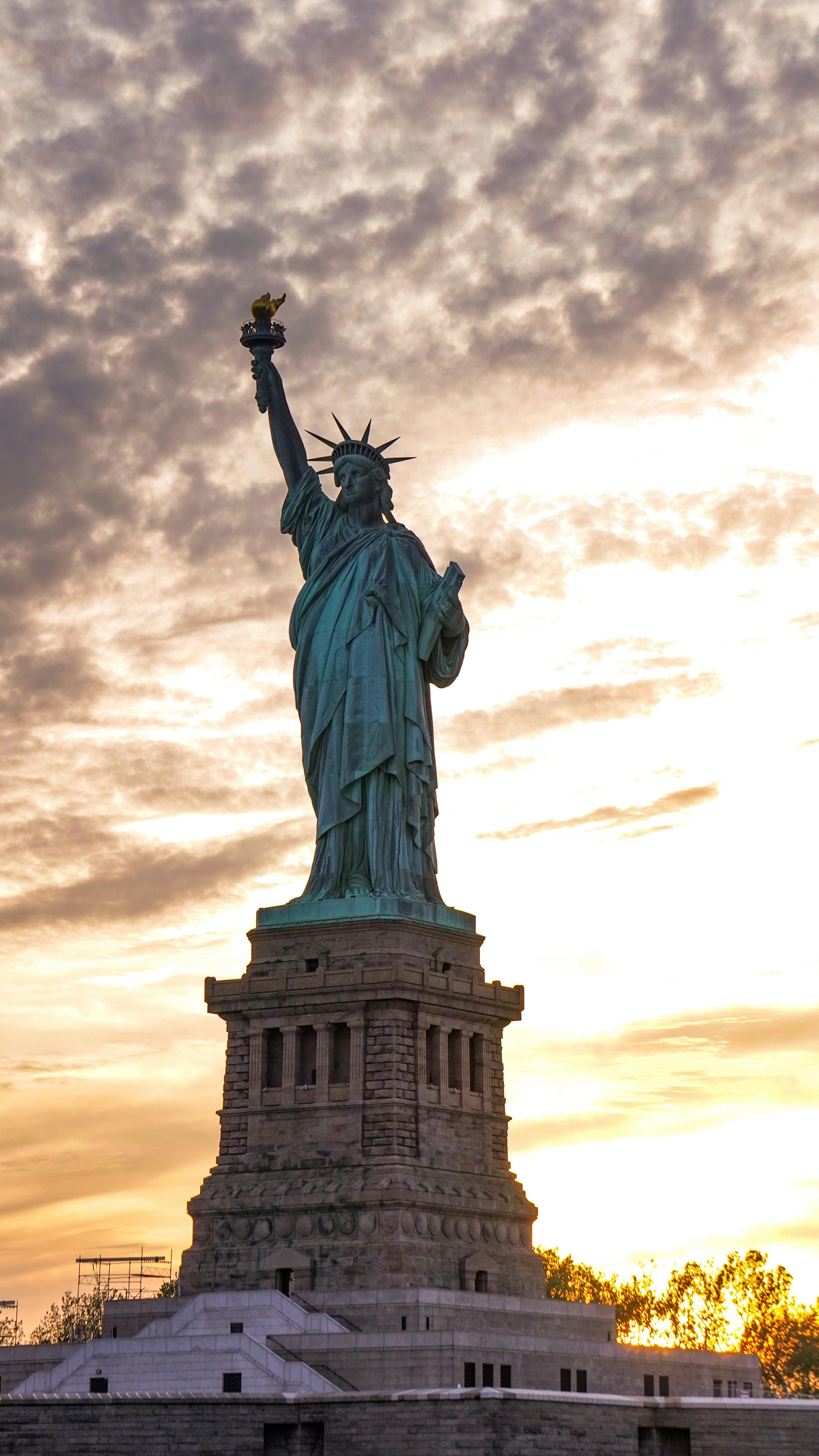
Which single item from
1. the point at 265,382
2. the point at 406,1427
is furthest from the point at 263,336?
the point at 406,1427

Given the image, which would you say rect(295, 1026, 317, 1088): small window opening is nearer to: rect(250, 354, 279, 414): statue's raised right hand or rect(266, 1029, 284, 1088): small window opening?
rect(266, 1029, 284, 1088): small window opening

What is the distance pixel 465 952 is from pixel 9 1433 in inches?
604

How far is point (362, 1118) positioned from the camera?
5194cm

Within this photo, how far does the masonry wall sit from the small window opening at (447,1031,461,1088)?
984cm

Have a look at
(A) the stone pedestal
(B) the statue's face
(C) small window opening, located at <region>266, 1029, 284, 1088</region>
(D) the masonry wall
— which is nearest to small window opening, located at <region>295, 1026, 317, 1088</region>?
(A) the stone pedestal

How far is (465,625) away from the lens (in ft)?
190

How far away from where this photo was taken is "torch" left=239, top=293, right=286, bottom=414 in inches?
2361

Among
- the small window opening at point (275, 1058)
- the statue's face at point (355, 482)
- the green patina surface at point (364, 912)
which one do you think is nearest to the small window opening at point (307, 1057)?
the small window opening at point (275, 1058)

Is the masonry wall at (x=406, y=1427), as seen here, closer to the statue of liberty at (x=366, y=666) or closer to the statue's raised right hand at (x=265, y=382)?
the statue of liberty at (x=366, y=666)

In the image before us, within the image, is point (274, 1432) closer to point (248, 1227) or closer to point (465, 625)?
point (248, 1227)

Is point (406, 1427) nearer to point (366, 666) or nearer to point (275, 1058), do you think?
point (275, 1058)

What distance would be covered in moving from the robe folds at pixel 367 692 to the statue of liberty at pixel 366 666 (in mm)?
30

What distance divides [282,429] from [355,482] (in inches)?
120

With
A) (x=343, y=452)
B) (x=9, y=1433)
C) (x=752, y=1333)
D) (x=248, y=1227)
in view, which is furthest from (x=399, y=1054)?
(x=752, y=1333)
